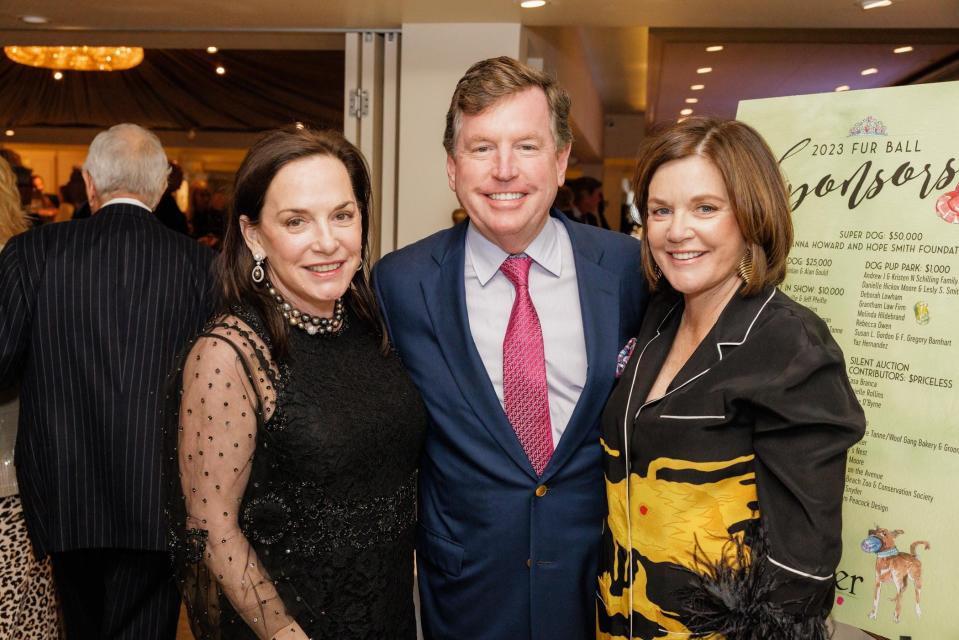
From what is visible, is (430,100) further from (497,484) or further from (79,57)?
(79,57)

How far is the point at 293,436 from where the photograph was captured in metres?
1.63

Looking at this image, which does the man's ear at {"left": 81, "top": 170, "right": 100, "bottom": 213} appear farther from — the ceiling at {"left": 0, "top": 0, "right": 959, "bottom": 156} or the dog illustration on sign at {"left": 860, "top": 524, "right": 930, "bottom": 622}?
the dog illustration on sign at {"left": 860, "top": 524, "right": 930, "bottom": 622}

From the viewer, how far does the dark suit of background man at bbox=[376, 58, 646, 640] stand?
191 cm

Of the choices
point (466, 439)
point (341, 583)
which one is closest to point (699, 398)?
point (466, 439)

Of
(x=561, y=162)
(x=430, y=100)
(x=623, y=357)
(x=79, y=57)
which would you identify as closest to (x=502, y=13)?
(x=430, y=100)

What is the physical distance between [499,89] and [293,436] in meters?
0.91

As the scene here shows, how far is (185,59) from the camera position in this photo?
6797 millimetres

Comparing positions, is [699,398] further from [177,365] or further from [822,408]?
[177,365]

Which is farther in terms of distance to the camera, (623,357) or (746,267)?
(623,357)

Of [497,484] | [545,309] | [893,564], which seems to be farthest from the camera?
[545,309]

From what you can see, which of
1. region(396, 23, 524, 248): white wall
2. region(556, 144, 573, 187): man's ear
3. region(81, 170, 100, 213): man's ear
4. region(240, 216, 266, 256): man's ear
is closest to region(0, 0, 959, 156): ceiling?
region(396, 23, 524, 248): white wall

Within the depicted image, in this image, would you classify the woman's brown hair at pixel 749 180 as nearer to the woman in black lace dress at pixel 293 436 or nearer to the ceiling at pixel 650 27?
the woman in black lace dress at pixel 293 436

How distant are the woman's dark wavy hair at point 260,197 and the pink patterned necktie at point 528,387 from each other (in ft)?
1.60

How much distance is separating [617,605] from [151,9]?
13.7 ft
